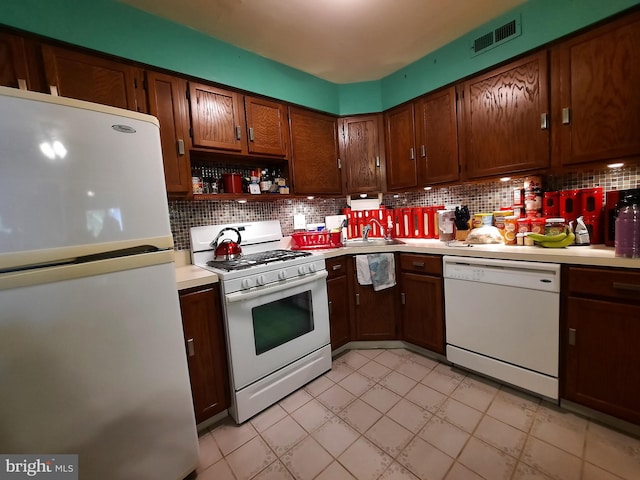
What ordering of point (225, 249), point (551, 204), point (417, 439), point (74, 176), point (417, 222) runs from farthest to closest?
point (417, 222)
point (225, 249)
point (551, 204)
point (417, 439)
point (74, 176)

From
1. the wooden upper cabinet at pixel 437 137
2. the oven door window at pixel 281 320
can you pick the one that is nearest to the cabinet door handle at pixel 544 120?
the wooden upper cabinet at pixel 437 137

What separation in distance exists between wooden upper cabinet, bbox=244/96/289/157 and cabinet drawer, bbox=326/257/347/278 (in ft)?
3.13

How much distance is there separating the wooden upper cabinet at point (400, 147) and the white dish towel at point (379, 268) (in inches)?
29.5

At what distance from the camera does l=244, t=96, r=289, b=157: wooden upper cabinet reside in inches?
77.0

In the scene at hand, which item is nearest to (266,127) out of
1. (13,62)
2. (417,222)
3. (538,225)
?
(13,62)

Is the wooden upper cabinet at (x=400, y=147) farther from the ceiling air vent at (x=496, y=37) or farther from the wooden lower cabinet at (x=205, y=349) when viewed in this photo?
the wooden lower cabinet at (x=205, y=349)

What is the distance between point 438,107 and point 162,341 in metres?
2.41

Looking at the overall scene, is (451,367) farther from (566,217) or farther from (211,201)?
A: (211,201)

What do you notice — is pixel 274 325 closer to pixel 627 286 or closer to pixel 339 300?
pixel 339 300

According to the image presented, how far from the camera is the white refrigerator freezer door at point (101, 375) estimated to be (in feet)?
2.59

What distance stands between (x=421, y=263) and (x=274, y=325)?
1162mm

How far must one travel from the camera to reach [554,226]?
5.24 feet

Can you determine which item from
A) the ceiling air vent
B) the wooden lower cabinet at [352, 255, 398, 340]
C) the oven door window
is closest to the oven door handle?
the oven door window

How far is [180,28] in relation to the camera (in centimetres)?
164
